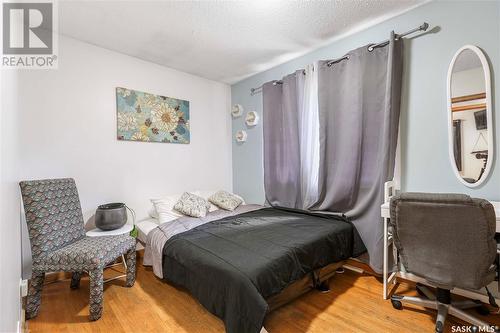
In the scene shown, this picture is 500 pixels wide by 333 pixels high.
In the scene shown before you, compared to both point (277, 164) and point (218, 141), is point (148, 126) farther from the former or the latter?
point (277, 164)

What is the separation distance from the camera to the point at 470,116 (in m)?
1.90

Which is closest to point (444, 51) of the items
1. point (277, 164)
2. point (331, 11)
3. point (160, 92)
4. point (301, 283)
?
point (331, 11)

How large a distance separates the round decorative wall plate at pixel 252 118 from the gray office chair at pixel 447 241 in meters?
2.33

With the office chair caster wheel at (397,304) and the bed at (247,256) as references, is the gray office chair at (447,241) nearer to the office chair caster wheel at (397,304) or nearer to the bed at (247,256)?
the office chair caster wheel at (397,304)

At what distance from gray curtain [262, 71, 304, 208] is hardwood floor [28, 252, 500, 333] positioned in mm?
1270

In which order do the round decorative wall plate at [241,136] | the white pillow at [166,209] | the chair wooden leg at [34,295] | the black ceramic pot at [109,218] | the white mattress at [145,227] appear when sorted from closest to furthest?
the chair wooden leg at [34,295] → the black ceramic pot at [109,218] → the white mattress at [145,227] → the white pillow at [166,209] → the round decorative wall plate at [241,136]

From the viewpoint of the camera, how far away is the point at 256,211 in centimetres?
300

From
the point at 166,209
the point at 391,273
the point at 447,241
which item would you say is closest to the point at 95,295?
the point at 166,209

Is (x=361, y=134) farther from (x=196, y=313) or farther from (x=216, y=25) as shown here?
(x=196, y=313)

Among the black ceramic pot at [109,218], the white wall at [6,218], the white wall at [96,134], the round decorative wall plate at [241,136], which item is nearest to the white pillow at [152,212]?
the white wall at [96,134]

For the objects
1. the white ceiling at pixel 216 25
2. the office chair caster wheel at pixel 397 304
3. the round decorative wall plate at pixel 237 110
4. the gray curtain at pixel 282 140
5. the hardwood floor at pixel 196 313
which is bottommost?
the hardwood floor at pixel 196 313

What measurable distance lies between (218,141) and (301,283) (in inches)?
101

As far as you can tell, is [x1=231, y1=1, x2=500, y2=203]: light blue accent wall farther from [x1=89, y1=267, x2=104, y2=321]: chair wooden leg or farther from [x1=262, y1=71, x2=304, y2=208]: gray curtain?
[x1=89, y1=267, x2=104, y2=321]: chair wooden leg

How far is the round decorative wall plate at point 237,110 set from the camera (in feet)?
12.4
